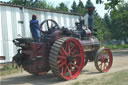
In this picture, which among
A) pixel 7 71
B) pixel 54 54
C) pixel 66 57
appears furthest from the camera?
pixel 7 71

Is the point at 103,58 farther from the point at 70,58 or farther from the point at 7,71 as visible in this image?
the point at 7,71

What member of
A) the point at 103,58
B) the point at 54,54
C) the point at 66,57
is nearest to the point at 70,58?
the point at 66,57

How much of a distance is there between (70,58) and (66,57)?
182 mm

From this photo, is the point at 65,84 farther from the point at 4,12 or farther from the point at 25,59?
the point at 4,12

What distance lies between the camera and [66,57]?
7.95 meters

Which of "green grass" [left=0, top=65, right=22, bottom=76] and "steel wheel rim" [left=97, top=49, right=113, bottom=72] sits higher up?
"steel wheel rim" [left=97, top=49, right=113, bottom=72]

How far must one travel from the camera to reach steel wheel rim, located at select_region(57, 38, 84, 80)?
7785mm

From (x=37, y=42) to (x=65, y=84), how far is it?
1.93 meters

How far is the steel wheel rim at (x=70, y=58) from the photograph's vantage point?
7785 mm


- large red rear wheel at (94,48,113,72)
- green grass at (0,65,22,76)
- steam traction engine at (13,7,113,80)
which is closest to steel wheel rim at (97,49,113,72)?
large red rear wheel at (94,48,113,72)

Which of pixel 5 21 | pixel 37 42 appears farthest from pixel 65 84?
pixel 5 21

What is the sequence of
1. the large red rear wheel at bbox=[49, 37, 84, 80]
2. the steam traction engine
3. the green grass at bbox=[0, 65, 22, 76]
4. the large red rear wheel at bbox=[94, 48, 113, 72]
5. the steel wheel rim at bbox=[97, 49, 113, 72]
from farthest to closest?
1. the green grass at bbox=[0, 65, 22, 76]
2. the steel wheel rim at bbox=[97, 49, 113, 72]
3. the large red rear wheel at bbox=[94, 48, 113, 72]
4. the steam traction engine
5. the large red rear wheel at bbox=[49, 37, 84, 80]

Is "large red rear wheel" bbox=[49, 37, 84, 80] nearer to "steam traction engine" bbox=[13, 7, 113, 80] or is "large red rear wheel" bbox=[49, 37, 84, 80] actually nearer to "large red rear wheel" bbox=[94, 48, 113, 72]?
"steam traction engine" bbox=[13, 7, 113, 80]

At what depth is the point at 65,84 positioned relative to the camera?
7.29 meters
